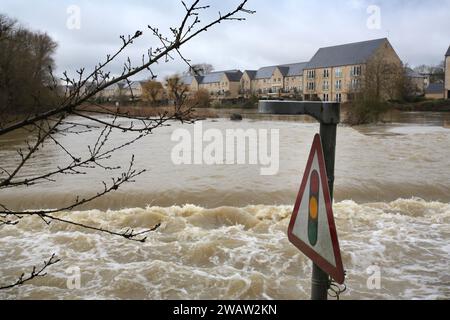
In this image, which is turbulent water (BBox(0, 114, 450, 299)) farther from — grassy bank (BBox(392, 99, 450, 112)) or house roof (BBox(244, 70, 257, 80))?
house roof (BBox(244, 70, 257, 80))

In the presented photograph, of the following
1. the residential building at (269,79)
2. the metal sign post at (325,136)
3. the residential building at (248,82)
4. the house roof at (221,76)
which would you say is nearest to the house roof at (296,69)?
the residential building at (269,79)

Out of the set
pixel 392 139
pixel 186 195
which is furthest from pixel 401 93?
pixel 186 195

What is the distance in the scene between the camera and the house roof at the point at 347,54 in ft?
213

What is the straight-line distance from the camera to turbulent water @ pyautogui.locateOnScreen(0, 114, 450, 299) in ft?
22.3

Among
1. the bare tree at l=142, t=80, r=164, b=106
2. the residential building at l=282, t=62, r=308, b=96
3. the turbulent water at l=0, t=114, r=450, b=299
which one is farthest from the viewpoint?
the residential building at l=282, t=62, r=308, b=96

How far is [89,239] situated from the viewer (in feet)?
28.5

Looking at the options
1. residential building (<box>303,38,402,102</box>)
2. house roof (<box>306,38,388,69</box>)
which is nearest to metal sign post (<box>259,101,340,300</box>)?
residential building (<box>303,38,402,102</box>)

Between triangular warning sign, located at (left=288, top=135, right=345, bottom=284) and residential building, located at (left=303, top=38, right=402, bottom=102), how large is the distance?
59066 mm

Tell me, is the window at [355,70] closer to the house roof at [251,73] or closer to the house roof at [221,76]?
the house roof at [251,73]

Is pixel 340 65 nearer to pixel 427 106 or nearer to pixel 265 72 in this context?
pixel 427 106

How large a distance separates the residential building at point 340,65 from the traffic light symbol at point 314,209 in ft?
194

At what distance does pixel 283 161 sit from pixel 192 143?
8337 millimetres

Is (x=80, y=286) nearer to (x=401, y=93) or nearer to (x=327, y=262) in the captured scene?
(x=327, y=262)
